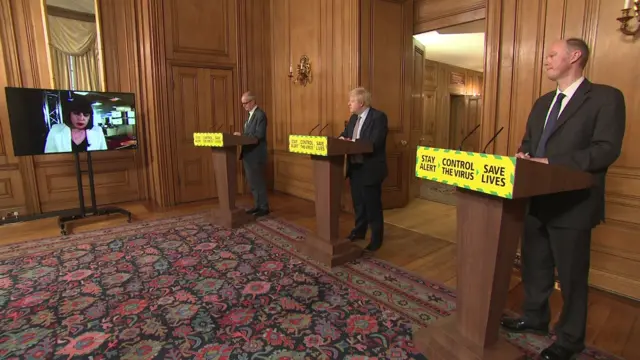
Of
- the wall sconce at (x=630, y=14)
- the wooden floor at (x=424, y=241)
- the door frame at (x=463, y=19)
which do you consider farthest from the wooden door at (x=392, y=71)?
the wall sconce at (x=630, y=14)

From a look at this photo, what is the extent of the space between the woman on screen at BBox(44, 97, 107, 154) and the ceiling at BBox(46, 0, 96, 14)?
1.38 m

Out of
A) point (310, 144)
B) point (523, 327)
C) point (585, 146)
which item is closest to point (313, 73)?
point (310, 144)

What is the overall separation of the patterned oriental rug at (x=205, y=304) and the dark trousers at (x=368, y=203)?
1.12 ft

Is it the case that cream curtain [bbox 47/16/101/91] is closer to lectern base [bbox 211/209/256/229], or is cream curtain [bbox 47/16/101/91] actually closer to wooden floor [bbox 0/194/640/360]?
wooden floor [bbox 0/194/640/360]

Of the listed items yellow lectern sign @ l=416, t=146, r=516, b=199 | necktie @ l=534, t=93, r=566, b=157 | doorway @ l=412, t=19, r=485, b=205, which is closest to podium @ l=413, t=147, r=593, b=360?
yellow lectern sign @ l=416, t=146, r=516, b=199

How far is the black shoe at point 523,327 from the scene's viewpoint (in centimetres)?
187

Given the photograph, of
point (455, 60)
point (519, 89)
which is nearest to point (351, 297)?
point (519, 89)

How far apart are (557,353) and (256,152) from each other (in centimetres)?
324

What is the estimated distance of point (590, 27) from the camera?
237 cm

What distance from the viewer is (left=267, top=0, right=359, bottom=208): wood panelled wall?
4.27 metres

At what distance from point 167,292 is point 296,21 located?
13.2 ft

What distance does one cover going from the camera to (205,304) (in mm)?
2213

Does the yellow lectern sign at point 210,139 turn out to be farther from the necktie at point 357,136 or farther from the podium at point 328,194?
the necktie at point 357,136

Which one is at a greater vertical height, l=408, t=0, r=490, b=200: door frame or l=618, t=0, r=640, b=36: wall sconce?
l=408, t=0, r=490, b=200: door frame
